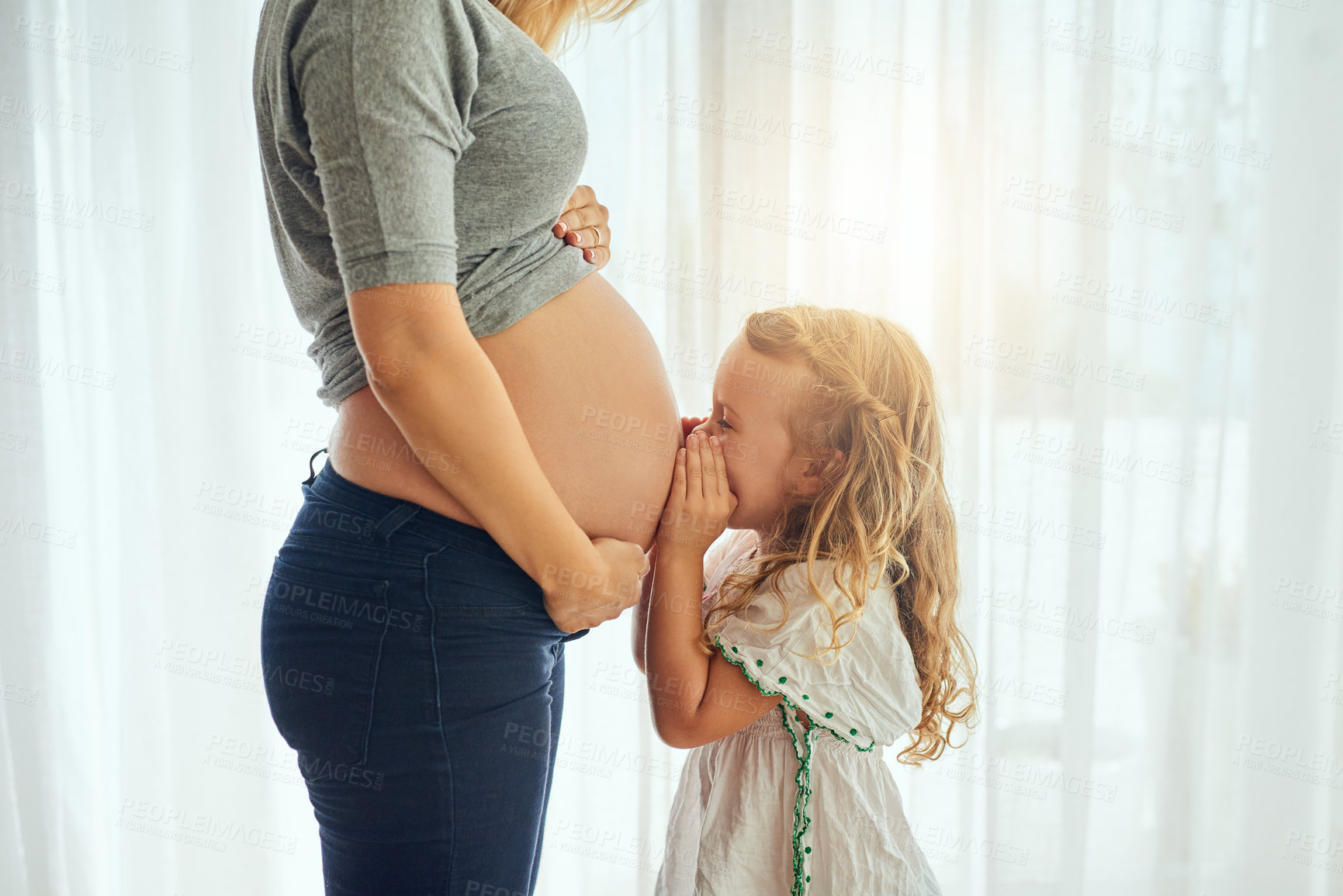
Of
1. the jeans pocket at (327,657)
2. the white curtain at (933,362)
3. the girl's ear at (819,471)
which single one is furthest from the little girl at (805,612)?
the white curtain at (933,362)

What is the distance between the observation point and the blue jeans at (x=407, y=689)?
61cm

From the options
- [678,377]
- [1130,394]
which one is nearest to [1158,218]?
[1130,394]

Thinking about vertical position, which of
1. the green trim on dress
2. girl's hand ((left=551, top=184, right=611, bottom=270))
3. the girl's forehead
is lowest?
the green trim on dress

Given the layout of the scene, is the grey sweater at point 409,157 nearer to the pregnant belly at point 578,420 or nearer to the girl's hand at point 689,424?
the pregnant belly at point 578,420

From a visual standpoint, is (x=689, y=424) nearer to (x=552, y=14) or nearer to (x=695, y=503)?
(x=695, y=503)

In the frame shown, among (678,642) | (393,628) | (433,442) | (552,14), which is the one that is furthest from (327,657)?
(552,14)

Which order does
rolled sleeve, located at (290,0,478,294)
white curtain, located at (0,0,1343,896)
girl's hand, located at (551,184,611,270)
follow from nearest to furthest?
rolled sleeve, located at (290,0,478,294)
girl's hand, located at (551,184,611,270)
white curtain, located at (0,0,1343,896)

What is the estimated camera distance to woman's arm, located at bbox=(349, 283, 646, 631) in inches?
21.4

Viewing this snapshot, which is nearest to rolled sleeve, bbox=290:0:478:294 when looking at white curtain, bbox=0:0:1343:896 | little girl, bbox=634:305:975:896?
little girl, bbox=634:305:975:896

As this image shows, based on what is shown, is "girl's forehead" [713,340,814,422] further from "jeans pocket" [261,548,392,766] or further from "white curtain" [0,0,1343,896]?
"white curtain" [0,0,1343,896]

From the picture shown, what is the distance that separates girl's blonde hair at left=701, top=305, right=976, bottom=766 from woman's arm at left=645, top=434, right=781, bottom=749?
1.3 inches

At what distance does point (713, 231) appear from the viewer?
1.49 metres

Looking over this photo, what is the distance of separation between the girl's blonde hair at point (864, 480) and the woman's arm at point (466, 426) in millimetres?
290

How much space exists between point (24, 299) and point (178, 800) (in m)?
0.94
